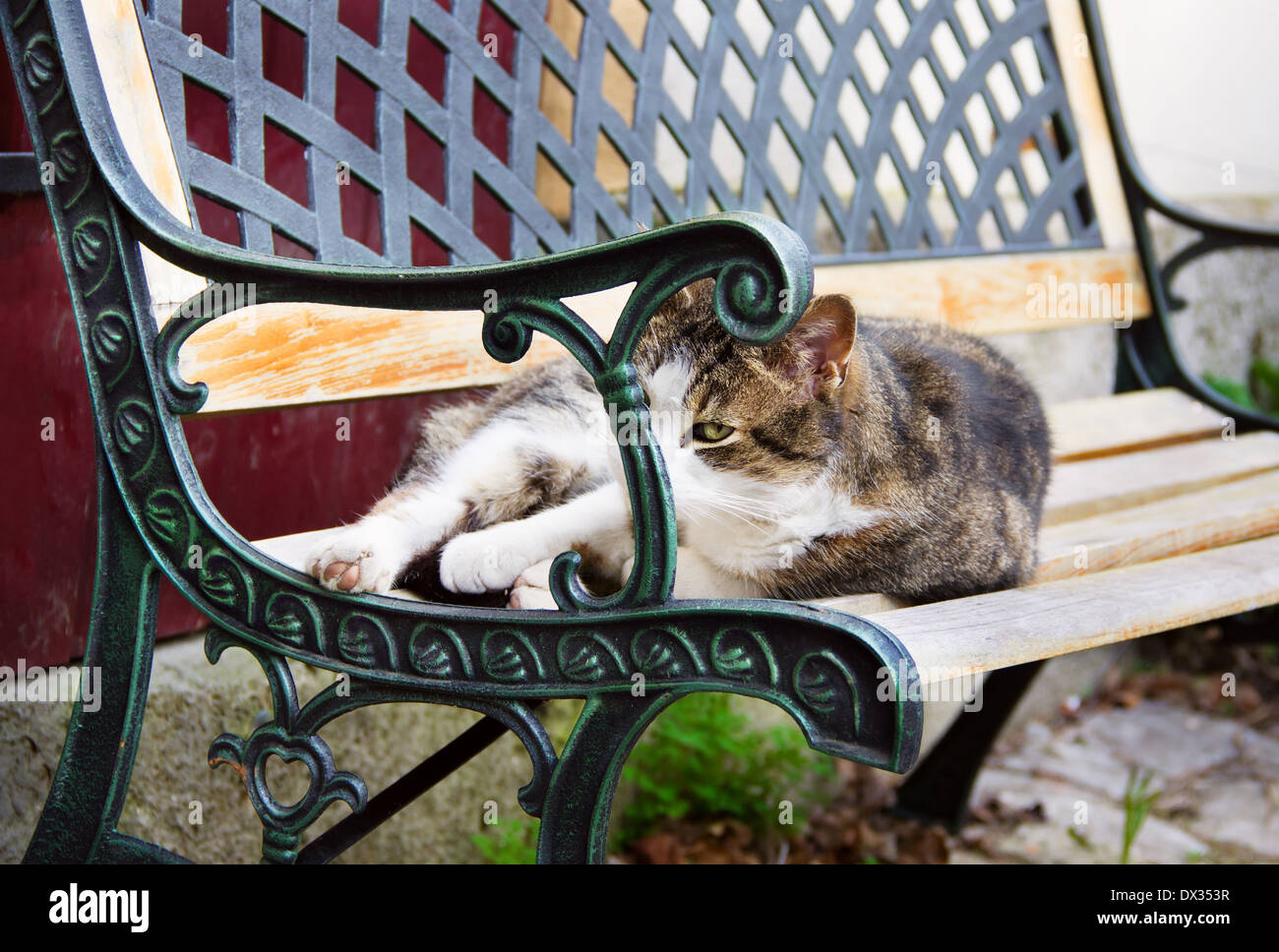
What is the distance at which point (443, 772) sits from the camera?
1.36m

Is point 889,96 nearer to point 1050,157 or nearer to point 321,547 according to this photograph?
point 1050,157

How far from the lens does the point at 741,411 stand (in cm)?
134

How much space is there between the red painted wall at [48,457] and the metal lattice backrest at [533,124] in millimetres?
300

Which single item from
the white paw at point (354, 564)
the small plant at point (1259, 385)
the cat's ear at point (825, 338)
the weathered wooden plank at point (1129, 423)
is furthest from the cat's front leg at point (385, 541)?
the small plant at point (1259, 385)

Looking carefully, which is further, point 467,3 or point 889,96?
point 889,96

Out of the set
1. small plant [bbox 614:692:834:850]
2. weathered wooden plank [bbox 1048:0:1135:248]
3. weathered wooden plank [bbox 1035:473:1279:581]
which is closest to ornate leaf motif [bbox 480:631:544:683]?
weathered wooden plank [bbox 1035:473:1279:581]

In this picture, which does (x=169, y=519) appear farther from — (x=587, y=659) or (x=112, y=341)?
(x=587, y=659)

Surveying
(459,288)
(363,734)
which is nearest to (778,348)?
(459,288)

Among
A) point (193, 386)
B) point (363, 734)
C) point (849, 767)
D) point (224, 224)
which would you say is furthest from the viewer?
point (849, 767)

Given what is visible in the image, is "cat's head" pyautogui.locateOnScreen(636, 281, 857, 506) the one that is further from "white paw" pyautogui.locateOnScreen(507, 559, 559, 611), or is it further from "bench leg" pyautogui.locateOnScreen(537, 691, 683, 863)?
"bench leg" pyautogui.locateOnScreen(537, 691, 683, 863)

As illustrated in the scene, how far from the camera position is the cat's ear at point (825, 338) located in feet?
3.98

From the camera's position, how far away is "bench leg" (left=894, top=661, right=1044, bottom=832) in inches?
95.1

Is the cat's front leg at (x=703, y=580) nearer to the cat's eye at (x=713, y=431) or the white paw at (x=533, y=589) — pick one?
the white paw at (x=533, y=589)

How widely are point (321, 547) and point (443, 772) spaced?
319mm
